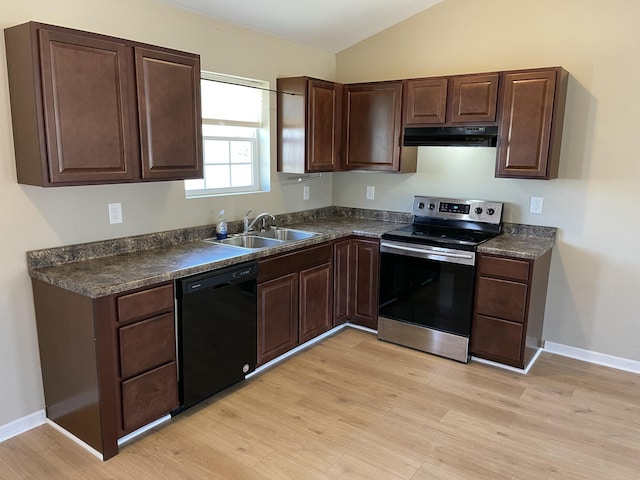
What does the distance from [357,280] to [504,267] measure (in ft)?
4.04

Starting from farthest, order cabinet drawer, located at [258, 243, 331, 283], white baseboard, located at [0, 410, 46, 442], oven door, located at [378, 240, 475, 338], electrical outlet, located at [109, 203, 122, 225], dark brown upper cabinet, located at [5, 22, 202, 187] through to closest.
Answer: oven door, located at [378, 240, 475, 338] → cabinet drawer, located at [258, 243, 331, 283] → electrical outlet, located at [109, 203, 122, 225] → white baseboard, located at [0, 410, 46, 442] → dark brown upper cabinet, located at [5, 22, 202, 187]

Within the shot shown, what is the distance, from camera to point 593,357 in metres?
3.56

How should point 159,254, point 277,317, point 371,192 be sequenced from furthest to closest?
point 371,192 → point 277,317 → point 159,254

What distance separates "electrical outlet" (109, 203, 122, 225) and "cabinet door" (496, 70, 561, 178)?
261 centimetres

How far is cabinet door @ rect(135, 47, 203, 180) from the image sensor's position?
257 cm

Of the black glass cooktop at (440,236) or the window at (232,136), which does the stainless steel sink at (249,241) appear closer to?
the window at (232,136)

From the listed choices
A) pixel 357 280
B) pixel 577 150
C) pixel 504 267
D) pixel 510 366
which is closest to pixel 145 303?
pixel 357 280

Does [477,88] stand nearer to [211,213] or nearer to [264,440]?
[211,213]

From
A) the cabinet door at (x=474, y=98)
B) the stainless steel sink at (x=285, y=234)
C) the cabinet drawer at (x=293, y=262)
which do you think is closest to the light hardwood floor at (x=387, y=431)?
the cabinet drawer at (x=293, y=262)

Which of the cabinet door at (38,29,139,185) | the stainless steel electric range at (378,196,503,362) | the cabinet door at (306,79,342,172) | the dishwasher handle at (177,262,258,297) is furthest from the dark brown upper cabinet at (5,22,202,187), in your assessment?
the stainless steel electric range at (378,196,503,362)

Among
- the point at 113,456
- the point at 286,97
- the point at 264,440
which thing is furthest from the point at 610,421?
the point at 286,97

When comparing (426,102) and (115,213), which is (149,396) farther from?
(426,102)

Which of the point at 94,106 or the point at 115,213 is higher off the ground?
the point at 94,106

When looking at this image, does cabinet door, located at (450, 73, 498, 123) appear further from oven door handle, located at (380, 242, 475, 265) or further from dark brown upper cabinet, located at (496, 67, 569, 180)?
oven door handle, located at (380, 242, 475, 265)
